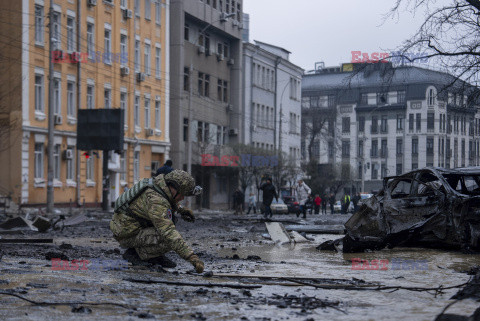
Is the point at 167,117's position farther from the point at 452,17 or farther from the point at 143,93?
the point at 452,17

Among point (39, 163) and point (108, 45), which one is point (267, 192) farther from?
point (108, 45)

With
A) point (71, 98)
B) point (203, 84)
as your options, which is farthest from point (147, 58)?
point (71, 98)

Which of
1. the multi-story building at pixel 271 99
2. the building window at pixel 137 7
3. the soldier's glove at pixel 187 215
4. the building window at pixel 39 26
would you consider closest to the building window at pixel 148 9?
the building window at pixel 137 7

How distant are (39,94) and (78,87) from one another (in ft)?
12.4

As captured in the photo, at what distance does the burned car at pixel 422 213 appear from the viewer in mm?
13688

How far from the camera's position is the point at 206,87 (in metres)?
64.1

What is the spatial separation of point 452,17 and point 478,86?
266 cm

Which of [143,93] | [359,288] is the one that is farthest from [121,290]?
[143,93]

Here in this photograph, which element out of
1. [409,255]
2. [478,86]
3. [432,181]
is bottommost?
[409,255]

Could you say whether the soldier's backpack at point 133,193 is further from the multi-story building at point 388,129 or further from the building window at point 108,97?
the multi-story building at point 388,129

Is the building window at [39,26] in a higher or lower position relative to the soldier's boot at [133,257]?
higher

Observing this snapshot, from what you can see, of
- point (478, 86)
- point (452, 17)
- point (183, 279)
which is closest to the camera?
point (183, 279)

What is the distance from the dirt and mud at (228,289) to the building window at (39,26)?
29.4 meters

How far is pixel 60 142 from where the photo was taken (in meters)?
42.5
